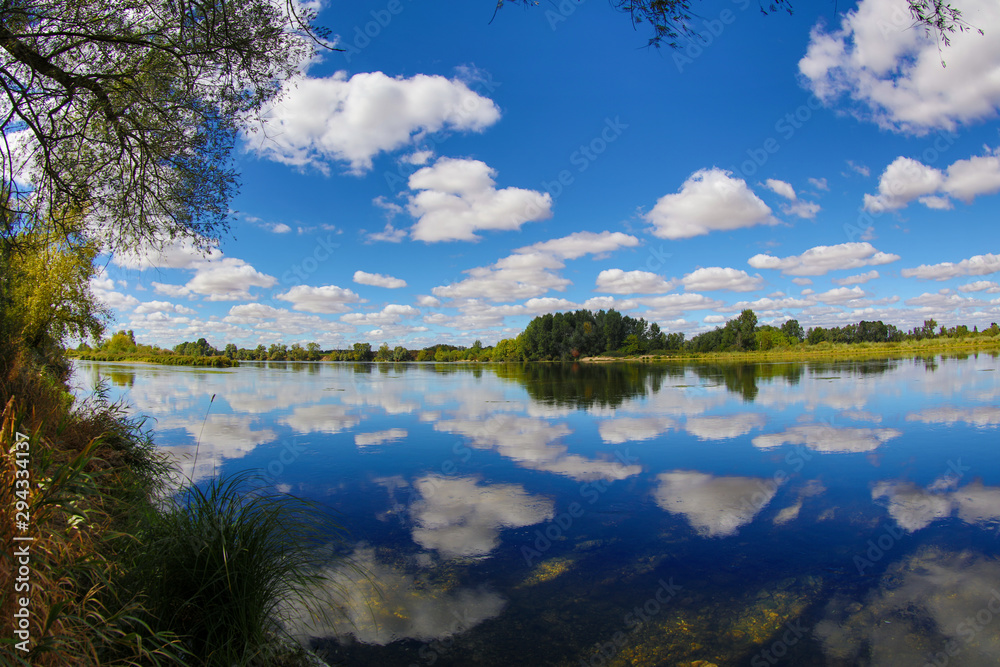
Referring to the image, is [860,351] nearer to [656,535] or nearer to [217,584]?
[656,535]

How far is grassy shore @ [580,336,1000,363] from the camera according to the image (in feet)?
254

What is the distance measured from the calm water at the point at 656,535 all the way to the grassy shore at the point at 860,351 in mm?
71752

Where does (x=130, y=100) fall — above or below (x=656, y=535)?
above

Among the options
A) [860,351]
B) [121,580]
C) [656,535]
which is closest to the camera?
[121,580]

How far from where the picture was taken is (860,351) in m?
94.5

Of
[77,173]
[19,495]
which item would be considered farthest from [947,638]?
[77,173]

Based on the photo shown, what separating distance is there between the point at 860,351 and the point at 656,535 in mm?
111113

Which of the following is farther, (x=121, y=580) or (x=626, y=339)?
(x=626, y=339)

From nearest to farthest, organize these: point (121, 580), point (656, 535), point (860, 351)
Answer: point (121, 580)
point (656, 535)
point (860, 351)

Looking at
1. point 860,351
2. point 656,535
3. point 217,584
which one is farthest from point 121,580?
point 860,351

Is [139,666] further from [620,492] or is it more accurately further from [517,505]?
[620,492]

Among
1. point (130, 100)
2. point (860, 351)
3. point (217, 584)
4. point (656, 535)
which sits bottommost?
point (656, 535)

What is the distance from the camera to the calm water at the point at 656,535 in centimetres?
444

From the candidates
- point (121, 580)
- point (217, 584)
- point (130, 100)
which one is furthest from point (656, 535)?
point (130, 100)
